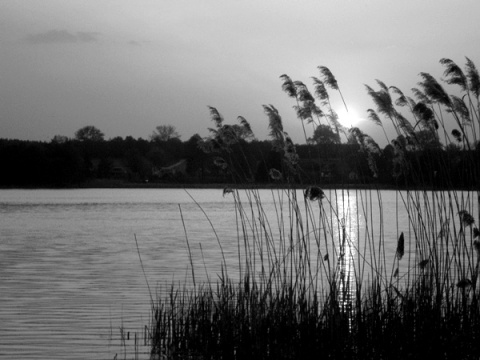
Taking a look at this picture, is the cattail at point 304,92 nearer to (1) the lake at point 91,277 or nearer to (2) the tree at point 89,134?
(1) the lake at point 91,277

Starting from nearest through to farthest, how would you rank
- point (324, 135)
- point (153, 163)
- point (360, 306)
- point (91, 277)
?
point (360, 306) < point (324, 135) < point (91, 277) < point (153, 163)

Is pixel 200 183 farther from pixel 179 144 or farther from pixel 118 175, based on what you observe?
pixel 118 175

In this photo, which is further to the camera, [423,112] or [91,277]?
[91,277]

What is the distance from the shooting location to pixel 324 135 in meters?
8.66

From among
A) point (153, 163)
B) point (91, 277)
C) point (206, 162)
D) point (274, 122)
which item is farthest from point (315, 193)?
point (153, 163)

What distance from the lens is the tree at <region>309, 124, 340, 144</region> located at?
8.61 meters

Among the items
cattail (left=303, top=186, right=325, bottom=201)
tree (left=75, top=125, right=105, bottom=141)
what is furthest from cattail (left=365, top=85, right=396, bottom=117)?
tree (left=75, top=125, right=105, bottom=141)

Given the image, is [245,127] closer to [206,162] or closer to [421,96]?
[421,96]

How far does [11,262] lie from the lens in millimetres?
17234

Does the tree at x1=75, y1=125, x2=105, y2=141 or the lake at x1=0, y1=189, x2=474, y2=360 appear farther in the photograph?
the tree at x1=75, y1=125, x2=105, y2=141

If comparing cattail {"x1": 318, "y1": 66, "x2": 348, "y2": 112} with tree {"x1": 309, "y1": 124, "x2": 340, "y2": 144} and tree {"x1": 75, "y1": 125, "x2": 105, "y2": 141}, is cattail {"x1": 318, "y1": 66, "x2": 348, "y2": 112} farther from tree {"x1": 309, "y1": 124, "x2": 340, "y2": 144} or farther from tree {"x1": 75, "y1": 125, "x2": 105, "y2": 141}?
tree {"x1": 75, "y1": 125, "x2": 105, "y2": 141}

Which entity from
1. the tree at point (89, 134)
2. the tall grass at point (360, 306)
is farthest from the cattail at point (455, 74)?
the tree at point (89, 134)

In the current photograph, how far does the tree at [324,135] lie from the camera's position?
8609mm

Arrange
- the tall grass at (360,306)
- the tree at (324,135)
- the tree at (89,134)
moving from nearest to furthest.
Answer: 1. the tall grass at (360,306)
2. the tree at (324,135)
3. the tree at (89,134)
